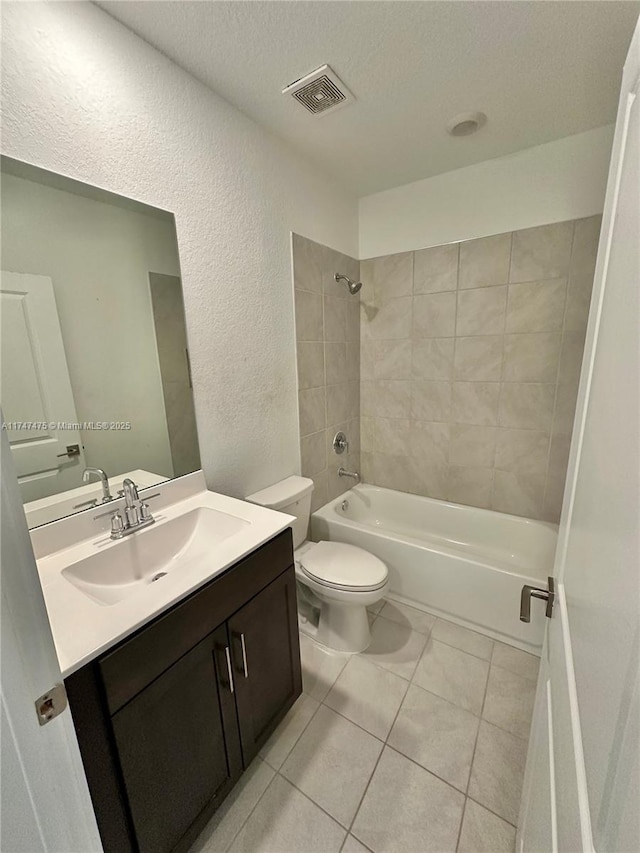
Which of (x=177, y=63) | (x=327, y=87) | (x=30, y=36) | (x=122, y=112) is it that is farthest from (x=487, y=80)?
(x=30, y=36)

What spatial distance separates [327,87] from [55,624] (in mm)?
1939

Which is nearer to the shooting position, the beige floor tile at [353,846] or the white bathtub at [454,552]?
the beige floor tile at [353,846]

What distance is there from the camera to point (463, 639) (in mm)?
1748

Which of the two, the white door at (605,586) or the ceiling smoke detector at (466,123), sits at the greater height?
the ceiling smoke detector at (466,123)

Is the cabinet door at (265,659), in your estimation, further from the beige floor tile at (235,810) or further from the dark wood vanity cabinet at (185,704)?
the beige floor tile at (235,810)

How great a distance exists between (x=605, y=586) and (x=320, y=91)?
5.97 feet

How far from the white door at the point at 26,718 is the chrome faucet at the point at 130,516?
0.72 meters

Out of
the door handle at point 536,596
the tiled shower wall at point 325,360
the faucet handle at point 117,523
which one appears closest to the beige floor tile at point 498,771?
the door handle at point 536,596

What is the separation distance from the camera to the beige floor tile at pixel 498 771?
3.62 ft

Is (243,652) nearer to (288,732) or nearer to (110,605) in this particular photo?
(110,605)

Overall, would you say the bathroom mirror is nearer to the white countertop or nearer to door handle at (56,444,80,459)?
door handle at (56,444,80,459)

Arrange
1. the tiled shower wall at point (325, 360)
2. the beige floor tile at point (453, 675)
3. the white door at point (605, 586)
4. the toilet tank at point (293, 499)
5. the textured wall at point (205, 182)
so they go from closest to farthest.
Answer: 1. the white door at point (605, 586)
2. the textured wall at point (205, 182)
3. the beige floor tile at point (453, 675)
4. the toilet tank at point (293, 499)
5. the tiled shower wall at point (325, 360)

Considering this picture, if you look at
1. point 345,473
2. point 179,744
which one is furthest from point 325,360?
point 179,744

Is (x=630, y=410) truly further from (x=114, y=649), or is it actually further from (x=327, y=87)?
(x=327, y=87)
